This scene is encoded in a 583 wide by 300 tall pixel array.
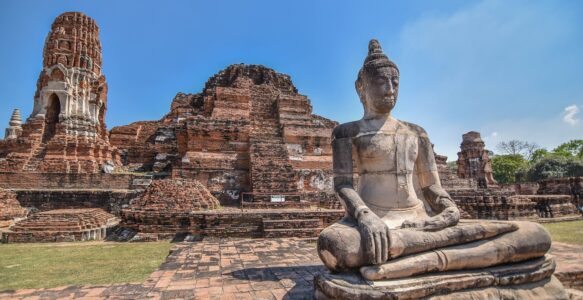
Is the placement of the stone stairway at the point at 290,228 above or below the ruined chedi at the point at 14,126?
below

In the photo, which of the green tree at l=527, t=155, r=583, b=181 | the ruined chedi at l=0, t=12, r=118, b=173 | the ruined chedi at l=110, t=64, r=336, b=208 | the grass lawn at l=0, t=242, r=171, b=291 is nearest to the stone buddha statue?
the grass lawn at l=0, t=242, r=171, b=291

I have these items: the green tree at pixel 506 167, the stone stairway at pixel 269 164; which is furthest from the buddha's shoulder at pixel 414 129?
the green tree at pixel 506 167

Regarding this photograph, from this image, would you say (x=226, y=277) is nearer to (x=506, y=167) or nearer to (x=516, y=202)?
(x=516, y=202)

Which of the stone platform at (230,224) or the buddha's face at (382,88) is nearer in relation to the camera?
the buddha's face at (382,88)

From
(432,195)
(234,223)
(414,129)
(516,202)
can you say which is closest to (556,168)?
(516,202)

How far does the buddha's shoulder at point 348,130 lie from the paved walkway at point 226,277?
1712 mm

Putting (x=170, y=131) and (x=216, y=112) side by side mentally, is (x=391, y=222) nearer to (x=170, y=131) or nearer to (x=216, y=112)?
(x=216, y=112)

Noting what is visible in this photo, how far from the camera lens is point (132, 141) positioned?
25.7 m

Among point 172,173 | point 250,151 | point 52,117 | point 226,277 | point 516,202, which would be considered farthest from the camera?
point 52,117

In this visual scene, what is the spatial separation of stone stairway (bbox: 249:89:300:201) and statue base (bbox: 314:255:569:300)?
9386 millimetres

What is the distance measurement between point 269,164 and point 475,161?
21338mm

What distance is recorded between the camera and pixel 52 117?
19.8 metres

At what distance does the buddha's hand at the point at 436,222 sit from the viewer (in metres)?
3.14

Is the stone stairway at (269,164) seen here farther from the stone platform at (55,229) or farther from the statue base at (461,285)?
the statue base at (461,285)
